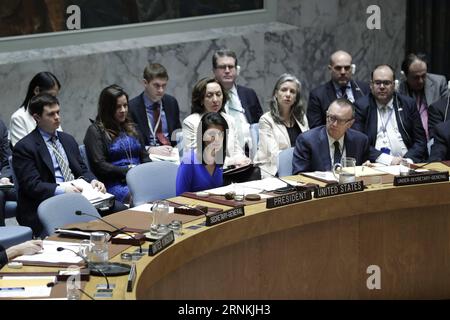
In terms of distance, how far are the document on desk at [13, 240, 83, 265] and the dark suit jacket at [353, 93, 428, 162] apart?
3791 mm

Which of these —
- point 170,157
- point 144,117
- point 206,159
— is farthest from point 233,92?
point 206,159

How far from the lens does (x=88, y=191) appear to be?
684cm

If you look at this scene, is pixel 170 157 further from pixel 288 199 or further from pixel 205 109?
pixel 288 199

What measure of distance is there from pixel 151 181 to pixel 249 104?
6.71 feet

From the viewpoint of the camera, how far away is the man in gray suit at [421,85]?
29.2 feet

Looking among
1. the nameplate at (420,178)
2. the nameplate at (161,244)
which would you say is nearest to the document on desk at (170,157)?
the nameplate at (420,178)

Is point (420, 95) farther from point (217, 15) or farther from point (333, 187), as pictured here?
point (333, 187)

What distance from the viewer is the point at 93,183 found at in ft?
23.1

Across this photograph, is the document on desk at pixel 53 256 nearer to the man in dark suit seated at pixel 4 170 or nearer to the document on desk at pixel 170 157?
the man in dark suit seated at pixel 4 170

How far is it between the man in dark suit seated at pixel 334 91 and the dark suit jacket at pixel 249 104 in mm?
442

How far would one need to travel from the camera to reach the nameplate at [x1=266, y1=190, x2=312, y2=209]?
5809mm

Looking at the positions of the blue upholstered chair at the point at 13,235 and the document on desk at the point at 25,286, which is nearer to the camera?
the document on desk at the point at 25,286

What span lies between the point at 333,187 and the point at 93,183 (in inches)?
70.7

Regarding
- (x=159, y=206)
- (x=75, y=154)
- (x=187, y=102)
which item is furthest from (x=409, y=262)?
(x=187, y=102)
